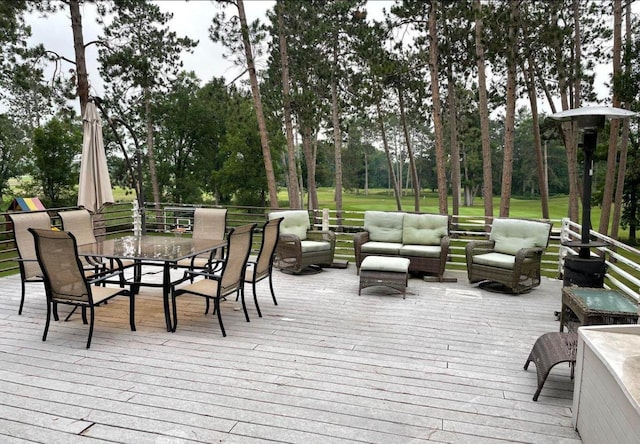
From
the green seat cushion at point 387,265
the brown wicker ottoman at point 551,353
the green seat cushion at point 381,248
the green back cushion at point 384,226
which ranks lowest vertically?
the brown wicker ottoman at point 551,353

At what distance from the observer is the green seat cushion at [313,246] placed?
6.10m

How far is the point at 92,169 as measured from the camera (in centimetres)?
514

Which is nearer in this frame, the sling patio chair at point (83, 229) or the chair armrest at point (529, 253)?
the sling patio chair at point (83, 229)

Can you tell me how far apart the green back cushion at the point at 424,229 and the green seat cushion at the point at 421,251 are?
6.9 inches

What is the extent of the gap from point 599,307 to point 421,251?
2.92 m

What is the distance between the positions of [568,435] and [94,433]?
2480 mm

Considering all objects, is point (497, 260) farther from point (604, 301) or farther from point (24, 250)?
point (24, 250)

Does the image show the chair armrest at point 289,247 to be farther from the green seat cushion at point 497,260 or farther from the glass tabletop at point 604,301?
the glass tabletop at point 604,301

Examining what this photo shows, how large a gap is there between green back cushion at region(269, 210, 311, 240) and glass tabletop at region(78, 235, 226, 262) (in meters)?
1.75

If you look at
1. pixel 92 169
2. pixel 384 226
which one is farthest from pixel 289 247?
pixel 92 169

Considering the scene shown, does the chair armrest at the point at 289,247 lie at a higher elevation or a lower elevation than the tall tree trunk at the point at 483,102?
lower

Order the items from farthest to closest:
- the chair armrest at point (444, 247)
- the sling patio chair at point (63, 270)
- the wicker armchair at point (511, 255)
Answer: the chair armrest at point (444, 247) → the wicker armchair at point (511, 255) → the sling patio chair at point (63, 270)

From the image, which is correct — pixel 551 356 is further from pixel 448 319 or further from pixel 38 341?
pixel 38 341

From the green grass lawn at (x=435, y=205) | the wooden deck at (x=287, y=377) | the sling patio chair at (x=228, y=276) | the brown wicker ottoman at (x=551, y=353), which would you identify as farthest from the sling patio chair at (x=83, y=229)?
the green grass lawn at (x=435, y=205)
